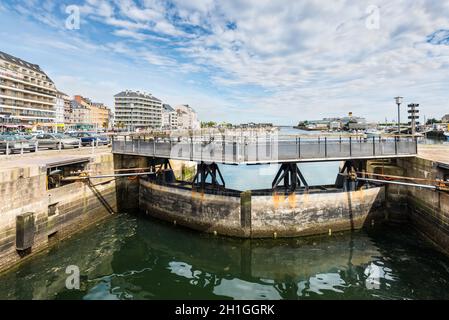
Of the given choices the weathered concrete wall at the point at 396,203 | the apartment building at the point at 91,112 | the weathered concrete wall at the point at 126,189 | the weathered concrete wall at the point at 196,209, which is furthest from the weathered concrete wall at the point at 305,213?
the apartment building at the point at 91,112

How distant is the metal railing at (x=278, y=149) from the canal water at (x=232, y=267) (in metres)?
5.57

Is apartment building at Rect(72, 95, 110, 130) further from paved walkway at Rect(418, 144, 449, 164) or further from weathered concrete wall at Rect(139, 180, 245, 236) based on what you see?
paved walkway at Rect(418, 144, 449, 164)

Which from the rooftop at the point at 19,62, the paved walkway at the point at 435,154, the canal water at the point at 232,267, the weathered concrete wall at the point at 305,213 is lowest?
the canal water at the point at 232,267

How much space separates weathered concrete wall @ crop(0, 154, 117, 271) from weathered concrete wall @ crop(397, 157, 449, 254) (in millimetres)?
24022

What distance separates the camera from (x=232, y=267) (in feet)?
49.0

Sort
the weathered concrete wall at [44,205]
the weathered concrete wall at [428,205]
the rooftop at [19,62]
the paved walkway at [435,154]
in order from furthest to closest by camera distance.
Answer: the rooftop at [19,62] < the paved walkway at [435,154] < the weathered concrete wall at [428,205] < the weathered concrete wall at [44,205]

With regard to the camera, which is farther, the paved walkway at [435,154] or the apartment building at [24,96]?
the apartment building at [24,96]

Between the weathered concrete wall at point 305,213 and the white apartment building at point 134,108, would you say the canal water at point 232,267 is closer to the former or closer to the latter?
the weathered concrete wall at point 305,213

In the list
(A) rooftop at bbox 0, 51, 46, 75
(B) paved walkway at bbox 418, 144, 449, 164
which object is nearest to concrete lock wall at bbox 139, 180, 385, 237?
(B) paved walkway at bbox 418, 144, 449, 164

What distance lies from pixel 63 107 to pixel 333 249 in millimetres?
138457

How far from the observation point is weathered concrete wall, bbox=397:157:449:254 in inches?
626

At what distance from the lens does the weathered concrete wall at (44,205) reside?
14352 mm

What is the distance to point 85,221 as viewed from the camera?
67.1 ft
